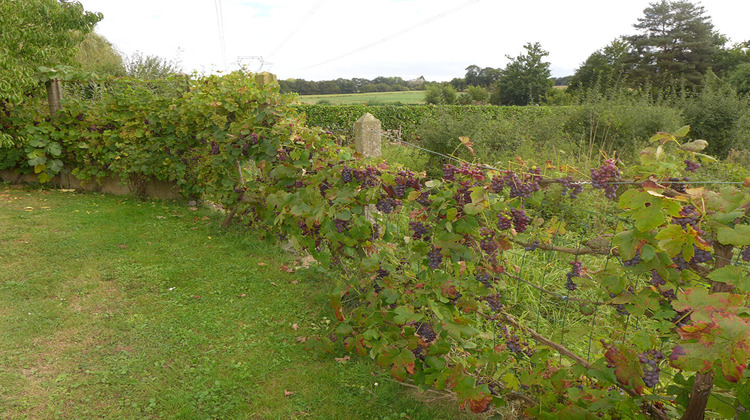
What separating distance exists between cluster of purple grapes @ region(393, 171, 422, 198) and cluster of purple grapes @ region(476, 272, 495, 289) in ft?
1.69

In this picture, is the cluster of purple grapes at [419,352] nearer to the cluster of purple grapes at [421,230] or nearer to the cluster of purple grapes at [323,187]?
the cluster of purple grapes at [421,230]

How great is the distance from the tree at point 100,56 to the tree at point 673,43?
1455 inches

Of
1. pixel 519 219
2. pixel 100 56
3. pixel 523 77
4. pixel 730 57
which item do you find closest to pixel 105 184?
pixel 519 219

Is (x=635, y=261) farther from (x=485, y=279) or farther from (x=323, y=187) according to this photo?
(x=323, y=187)

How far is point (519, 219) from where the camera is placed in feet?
6.55

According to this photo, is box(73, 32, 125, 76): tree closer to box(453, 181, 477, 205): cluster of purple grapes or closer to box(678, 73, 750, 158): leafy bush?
box(678, 73, 750, 158): leafy bush

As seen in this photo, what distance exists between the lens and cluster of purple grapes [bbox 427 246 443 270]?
2180 millimetres

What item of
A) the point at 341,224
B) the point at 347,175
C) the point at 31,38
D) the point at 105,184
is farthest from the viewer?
the point at 105,184

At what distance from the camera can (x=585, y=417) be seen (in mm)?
1817

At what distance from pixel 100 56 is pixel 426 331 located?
2313cm

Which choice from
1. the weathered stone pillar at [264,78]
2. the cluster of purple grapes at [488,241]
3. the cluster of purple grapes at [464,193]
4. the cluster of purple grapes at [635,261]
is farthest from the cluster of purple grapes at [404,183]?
the weathered stone pillar at [264,78]

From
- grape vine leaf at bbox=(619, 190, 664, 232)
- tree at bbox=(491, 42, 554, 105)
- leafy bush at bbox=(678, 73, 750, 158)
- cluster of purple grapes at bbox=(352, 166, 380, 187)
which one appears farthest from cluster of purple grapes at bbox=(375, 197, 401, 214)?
tree at bbox=(491, 42, 554, 105)

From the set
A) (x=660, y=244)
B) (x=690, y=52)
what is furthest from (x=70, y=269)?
(x=690, y=52)

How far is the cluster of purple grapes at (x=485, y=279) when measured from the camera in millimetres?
2115
